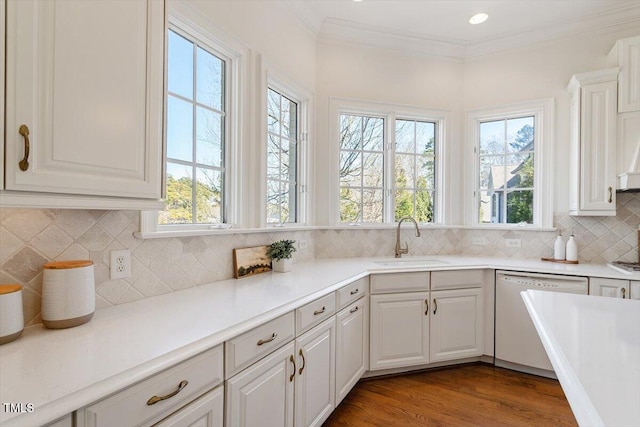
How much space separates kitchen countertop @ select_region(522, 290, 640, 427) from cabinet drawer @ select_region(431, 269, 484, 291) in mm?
1130

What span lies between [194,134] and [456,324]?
249 centimetres

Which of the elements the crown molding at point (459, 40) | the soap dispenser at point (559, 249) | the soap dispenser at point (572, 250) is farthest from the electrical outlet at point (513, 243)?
the crown molding at point (459, 40)

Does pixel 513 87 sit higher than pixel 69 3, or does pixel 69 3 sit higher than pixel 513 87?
pixel 513 87

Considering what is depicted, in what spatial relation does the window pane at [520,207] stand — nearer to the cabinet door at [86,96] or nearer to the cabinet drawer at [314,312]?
the cabinet drawer at [314,312]

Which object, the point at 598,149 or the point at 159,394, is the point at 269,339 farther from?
the point at 598,149

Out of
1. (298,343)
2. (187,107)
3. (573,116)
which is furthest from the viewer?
(573,116)

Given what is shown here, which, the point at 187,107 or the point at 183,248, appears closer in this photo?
the point at 183,248

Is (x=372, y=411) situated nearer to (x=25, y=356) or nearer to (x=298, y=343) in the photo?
(x=298, y=343)

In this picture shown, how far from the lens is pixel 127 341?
1.02 metres

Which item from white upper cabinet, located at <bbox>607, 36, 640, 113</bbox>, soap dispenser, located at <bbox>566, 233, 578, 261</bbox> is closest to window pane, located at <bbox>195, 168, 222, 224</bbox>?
soap dispenser, located at <bbox>566, 233, 578, 261</bbox>

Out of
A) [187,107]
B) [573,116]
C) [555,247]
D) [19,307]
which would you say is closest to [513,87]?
[573,116]

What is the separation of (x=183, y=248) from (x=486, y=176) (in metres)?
3.07

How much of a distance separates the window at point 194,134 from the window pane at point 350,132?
4.55ft

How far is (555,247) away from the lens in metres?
2.97
